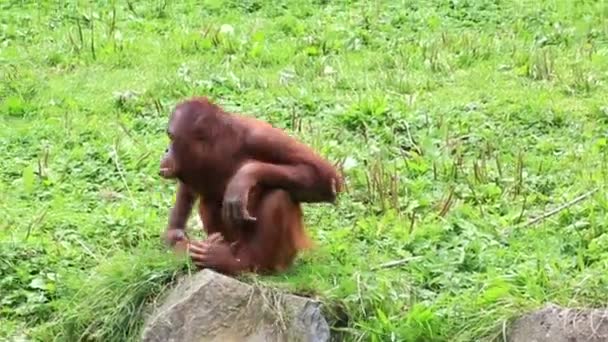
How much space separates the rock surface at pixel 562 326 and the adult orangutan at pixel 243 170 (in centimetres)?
84

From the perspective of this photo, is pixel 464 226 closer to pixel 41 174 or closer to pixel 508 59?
pixel 41 174

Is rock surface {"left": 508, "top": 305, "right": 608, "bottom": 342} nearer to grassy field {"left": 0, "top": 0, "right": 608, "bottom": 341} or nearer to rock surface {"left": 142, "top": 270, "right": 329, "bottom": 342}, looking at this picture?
grassy field {"left": 0, "top": 0, "right": 608, "bottom": 341}

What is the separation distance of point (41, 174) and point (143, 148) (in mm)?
592

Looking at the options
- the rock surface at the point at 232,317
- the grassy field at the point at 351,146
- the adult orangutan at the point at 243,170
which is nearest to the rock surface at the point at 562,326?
the grassy field at the point at 351,146

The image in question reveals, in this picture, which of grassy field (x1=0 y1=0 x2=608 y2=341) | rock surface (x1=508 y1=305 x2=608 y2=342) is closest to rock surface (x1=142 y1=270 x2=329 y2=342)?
grassy field (x1=0 y1=0 x2=608 y2=341)

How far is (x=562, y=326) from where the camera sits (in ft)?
14.0

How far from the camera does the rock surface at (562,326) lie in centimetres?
425

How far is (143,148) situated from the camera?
669 cm

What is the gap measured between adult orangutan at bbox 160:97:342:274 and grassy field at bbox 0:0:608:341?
5.1 inches

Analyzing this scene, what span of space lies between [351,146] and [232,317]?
2301 millimetres

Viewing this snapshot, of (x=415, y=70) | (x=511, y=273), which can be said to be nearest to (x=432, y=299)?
(x=511, y=273)

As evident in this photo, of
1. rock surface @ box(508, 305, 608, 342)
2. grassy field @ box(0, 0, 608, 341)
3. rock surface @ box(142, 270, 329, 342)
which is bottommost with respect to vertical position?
grassy field @ box(0, 0, 608, 341)

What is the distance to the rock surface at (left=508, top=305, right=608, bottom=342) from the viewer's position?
13.9ft

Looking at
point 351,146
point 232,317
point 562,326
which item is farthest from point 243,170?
point 351,146
